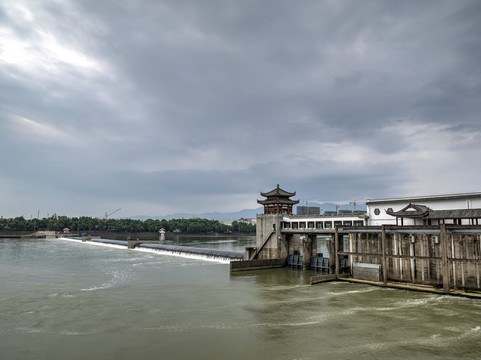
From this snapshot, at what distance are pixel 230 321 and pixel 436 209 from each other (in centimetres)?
3349

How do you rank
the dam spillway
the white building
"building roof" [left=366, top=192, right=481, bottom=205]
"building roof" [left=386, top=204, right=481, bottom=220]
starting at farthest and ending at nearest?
the dam spillway → "building roof" [left=366, top=192, right=481, bottom=205] → the white building → "building roof" [left=386, top=204, right=481, bottom=220]

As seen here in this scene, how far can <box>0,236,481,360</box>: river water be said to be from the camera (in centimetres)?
2059

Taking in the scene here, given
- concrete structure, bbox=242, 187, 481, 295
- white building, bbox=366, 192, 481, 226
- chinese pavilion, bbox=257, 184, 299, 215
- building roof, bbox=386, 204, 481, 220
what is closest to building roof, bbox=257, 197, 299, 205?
chinese pavilion, bbox=257, 184, 299, 215

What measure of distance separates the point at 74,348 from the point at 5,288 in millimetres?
26793

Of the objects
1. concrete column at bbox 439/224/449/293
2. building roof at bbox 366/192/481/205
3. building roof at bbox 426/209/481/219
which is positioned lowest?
concrete column at bbox 439/224/449/293

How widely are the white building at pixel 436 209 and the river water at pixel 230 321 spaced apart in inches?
459

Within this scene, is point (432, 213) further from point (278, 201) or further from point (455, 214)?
point (278, 201)

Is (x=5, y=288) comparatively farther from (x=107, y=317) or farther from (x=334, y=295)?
(x=334, y=295)

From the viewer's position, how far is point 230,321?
1051 inches

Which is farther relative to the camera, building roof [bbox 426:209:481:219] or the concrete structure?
building roof [bbox 426:209:481:219]

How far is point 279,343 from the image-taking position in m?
21.8

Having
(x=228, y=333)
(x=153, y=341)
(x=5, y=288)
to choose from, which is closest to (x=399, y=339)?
(x=228, y=333)

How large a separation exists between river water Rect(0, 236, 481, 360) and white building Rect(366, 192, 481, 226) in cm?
1167

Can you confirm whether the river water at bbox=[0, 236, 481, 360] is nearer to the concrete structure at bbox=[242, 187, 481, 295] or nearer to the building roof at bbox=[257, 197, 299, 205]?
the concrete structure at bbox=[242, 187, 481, 295]
